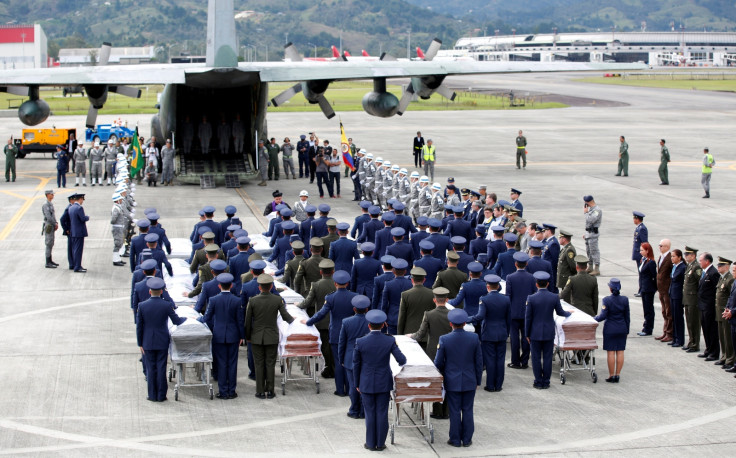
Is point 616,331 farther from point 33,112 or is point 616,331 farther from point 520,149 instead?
point 520,149

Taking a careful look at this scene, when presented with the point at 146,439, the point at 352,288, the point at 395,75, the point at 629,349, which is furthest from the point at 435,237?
the point at 395,75

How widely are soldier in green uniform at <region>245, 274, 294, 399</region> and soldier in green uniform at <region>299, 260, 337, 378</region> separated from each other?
1.94 ft

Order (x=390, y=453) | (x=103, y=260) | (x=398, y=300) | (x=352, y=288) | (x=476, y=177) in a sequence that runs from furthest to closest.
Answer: (x=476, y=177)
(x=103, y=260)
(x=352, y=288)
(x=398, y=300)
(x=390, y=453)

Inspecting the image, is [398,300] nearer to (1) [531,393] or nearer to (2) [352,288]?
(2) [352,288]

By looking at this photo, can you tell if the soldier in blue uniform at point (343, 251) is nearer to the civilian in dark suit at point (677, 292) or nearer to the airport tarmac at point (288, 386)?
the airport tarmac at point (288, 386)

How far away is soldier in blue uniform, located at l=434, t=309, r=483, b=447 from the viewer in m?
9.89

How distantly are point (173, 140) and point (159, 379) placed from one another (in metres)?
18.9

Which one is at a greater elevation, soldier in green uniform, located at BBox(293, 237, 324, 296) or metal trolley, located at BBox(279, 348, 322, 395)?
soldier in green uniform, located at BBox(293, 237, 324, 296)

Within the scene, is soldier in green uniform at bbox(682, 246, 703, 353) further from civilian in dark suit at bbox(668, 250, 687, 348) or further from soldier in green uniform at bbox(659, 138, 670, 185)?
soldier in green uniform at bbox(659, 138, 670, 185)

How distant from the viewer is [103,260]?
19422 millimetres

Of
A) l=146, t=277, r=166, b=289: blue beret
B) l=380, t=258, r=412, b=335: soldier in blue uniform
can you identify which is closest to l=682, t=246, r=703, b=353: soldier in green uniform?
l=380, t=258, r=412, b=335: soldier in blue uniform

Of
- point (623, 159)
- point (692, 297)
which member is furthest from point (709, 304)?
point (623, 159)

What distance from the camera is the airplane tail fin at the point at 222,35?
25689 mm

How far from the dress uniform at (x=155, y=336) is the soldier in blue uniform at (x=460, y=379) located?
3.66 m
